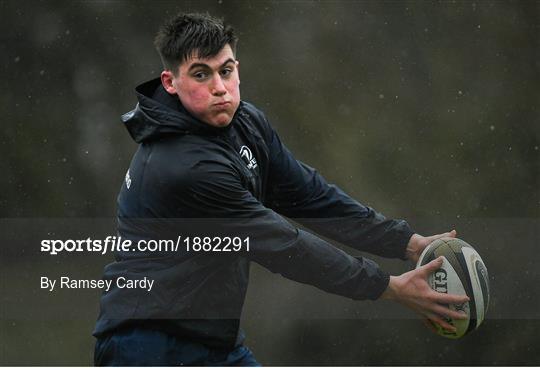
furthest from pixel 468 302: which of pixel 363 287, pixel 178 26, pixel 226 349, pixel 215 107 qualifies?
pixel 178 26

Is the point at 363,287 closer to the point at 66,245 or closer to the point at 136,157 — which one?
the point at 136,157

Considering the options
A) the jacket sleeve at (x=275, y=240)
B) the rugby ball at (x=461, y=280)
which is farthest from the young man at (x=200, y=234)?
the rugby ball at (x=461, y=280)

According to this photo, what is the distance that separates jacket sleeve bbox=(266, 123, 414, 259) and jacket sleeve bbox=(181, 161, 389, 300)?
0.64 meters

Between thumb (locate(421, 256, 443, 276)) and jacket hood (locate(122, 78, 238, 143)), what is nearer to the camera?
jacket hood (locate(122, 78, 238, 143))

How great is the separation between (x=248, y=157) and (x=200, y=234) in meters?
0.46

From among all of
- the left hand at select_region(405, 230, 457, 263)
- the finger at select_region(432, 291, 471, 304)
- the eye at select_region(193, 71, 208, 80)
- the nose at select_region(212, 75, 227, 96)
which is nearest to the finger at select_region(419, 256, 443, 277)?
the finger at select_region(432, 291, 471, 304)

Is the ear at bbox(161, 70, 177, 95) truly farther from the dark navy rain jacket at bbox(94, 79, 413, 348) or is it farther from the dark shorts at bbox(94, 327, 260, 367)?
the dark shorts at bbox(94, 327, 260, 367)

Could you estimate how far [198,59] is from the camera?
459cm

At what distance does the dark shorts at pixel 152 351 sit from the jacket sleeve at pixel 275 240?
54 cm

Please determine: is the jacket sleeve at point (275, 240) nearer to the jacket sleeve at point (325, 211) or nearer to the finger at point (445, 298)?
the finger at point (445, 298)

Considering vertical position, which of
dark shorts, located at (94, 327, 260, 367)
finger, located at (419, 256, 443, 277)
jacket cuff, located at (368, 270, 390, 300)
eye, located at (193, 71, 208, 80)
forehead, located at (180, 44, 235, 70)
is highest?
forehead, located at (180, 44, 235, 70)

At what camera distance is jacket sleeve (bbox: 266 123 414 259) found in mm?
5160

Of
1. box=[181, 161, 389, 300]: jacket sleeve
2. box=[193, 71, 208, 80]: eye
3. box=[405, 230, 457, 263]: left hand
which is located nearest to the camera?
box=[181, 161, 389, 300]: jacket sleeve

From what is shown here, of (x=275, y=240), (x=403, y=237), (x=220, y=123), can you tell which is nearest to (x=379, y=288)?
(x=275, y=240)
